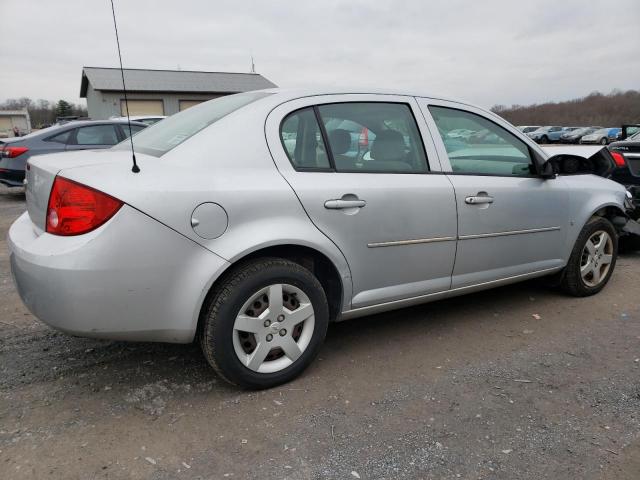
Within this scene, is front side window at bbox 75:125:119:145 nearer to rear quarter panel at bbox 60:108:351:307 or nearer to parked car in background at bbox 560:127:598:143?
rear quarter panel at bbox 60:108:351:307

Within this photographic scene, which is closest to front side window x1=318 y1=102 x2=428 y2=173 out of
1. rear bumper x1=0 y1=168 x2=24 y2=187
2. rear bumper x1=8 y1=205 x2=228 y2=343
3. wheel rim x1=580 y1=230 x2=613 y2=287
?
rear bumper x1=8 y1=205 x2=228 y2=343

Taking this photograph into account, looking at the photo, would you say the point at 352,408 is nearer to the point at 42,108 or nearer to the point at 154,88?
the point at 154,88

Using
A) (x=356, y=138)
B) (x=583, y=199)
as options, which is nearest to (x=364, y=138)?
(x=356, y=138)

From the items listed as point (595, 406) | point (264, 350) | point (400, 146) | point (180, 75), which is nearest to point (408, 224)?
point (400, 146)

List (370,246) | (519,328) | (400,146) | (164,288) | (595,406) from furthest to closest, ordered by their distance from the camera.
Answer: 1. (519,328)
2. (400,146)
3. (370,246)
4. (595,406)
5. (164,288)

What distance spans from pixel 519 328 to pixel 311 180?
1987 mm

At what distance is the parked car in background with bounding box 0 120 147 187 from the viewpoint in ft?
28.1

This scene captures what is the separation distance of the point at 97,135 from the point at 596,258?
322 inches

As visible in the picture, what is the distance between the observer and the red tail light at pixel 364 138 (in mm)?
2964

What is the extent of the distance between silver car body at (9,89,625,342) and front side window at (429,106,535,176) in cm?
7

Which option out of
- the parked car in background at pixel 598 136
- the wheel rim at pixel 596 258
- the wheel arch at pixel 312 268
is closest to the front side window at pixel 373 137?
the wheel arch at pixel 312 268

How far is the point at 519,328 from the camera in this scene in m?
3.59

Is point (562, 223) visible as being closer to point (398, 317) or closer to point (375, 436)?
point (398, 317)

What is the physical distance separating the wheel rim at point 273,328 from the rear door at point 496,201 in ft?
3.79
